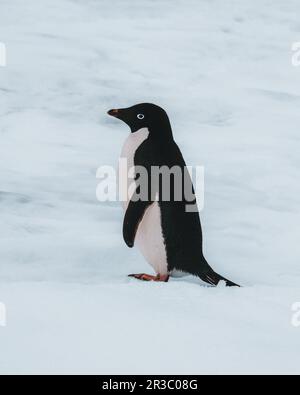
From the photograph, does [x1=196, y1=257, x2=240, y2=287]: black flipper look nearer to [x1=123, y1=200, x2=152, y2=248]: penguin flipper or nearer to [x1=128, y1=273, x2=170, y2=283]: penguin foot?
[x1=128, y1=273, x2=170, y2=283]: penguin foot

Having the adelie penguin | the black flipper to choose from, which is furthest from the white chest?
the black flipper

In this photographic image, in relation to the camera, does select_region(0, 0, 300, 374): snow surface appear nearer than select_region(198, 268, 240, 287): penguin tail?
Yes

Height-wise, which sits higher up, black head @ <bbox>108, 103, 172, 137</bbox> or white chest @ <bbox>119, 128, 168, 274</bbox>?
black head @ <bbox>108, 103, 172, 137</bbox>

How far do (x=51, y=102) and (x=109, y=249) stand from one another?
4.08 metres

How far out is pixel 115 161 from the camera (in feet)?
21.3

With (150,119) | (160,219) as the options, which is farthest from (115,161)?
(160,219)

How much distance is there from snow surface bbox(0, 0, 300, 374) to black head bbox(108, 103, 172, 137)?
27.0 inches

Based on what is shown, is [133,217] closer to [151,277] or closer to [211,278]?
[151,277]

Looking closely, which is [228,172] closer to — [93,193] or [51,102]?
[93,193]

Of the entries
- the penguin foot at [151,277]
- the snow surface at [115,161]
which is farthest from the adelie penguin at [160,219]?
the snow surface at [115,161]

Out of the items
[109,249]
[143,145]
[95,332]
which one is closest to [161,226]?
[143,145]

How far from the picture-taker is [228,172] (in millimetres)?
6391

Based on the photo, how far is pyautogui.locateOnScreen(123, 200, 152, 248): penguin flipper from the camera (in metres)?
3.48

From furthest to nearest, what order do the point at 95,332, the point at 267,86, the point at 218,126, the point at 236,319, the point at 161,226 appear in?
1. the point at 267,86
2. the point at 218,126
3. the point at 161,226
4. the point at 236,319
5. the point at 95,332
